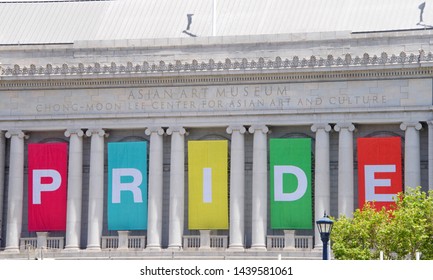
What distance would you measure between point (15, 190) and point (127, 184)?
8547mm

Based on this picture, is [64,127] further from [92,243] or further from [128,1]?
[128,1]

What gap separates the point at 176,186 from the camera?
9850 centimetres

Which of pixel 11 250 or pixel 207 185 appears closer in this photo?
pixel 207 185

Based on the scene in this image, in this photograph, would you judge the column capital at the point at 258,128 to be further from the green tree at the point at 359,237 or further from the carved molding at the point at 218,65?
the green tree at the point at 359,237

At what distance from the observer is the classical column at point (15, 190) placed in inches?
3942

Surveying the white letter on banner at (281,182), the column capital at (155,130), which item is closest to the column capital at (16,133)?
the column capital at (155,130)

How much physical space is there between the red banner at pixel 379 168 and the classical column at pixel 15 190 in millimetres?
25223

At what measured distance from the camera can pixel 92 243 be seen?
98.9 meters

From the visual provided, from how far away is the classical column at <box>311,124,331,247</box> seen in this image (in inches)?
3767

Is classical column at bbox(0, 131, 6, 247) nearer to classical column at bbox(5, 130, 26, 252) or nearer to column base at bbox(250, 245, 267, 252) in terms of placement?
classical column at bbox(5, 130, 26, 252)

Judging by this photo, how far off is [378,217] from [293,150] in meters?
20.7

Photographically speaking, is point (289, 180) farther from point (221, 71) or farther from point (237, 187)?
point (221, 71)

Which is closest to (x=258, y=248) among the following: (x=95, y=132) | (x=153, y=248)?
(x=153, y=248)

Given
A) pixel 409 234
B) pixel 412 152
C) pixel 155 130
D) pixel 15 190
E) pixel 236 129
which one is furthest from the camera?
pixel 15 190
